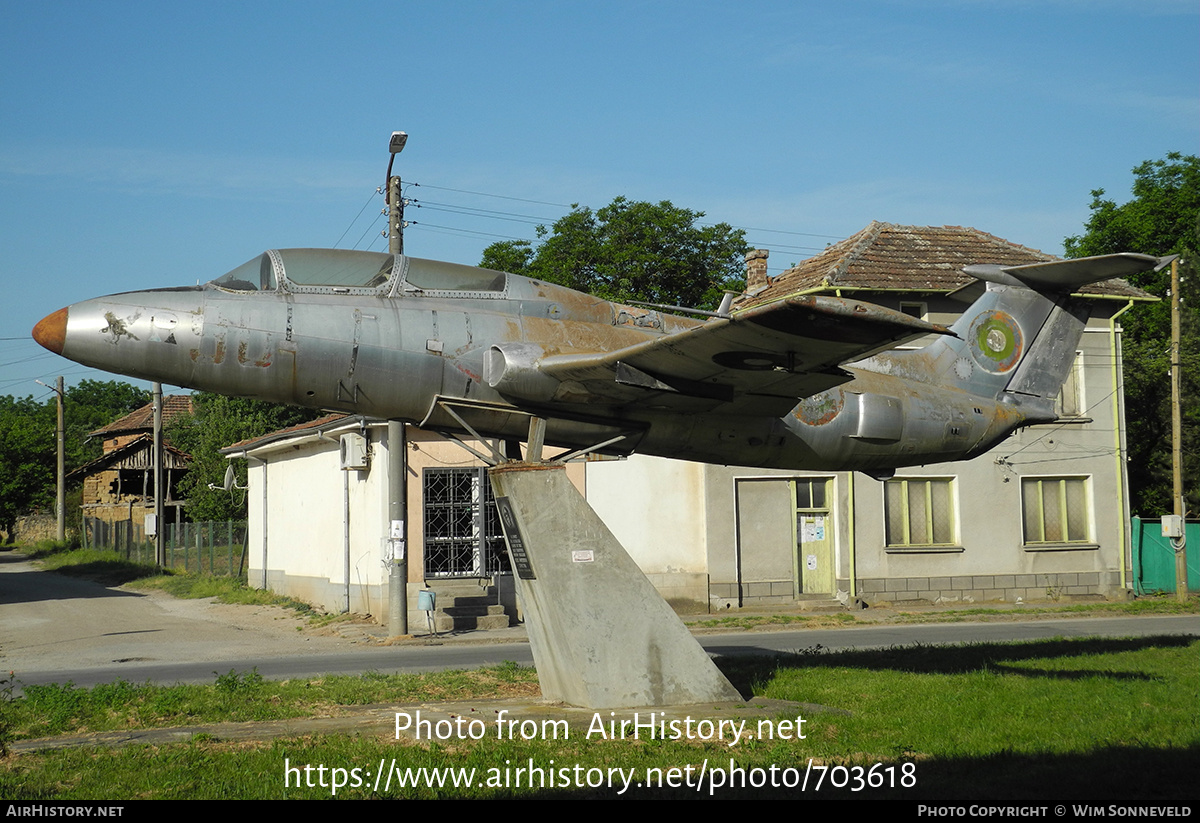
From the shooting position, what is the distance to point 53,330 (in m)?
8.91

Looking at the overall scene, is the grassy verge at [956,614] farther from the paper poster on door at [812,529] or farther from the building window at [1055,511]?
the paper poster on door at [812,529]

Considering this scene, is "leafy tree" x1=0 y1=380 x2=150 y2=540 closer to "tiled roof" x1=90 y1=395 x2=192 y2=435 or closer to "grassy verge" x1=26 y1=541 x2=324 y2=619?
"tiled roof" x1=90 y1=395 x2=192 y2=435

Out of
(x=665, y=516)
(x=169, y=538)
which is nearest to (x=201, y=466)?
(x=169, y=538)

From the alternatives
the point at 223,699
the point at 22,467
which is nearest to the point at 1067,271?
the point at 223,699

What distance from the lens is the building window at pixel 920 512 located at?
26.8m

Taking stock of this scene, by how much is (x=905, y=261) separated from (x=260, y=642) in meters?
19.1

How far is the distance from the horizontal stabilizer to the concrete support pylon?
19.8 ft

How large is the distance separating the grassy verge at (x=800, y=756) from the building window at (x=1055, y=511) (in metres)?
16.9

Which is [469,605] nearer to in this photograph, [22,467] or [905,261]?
[905,261]

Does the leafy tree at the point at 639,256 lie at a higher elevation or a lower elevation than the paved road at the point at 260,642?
higher

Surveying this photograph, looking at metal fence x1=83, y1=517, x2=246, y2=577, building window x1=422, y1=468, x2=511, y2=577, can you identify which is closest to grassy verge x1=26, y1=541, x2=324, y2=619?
metal fence x1=83, y1=517, x2=246, y2=577

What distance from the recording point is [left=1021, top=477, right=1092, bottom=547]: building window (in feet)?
91.0

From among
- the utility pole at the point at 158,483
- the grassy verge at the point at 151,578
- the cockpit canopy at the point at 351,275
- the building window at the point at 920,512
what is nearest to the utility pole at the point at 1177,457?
the building window at the point at 920,512

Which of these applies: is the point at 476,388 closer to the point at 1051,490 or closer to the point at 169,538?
the point at 1051,490
